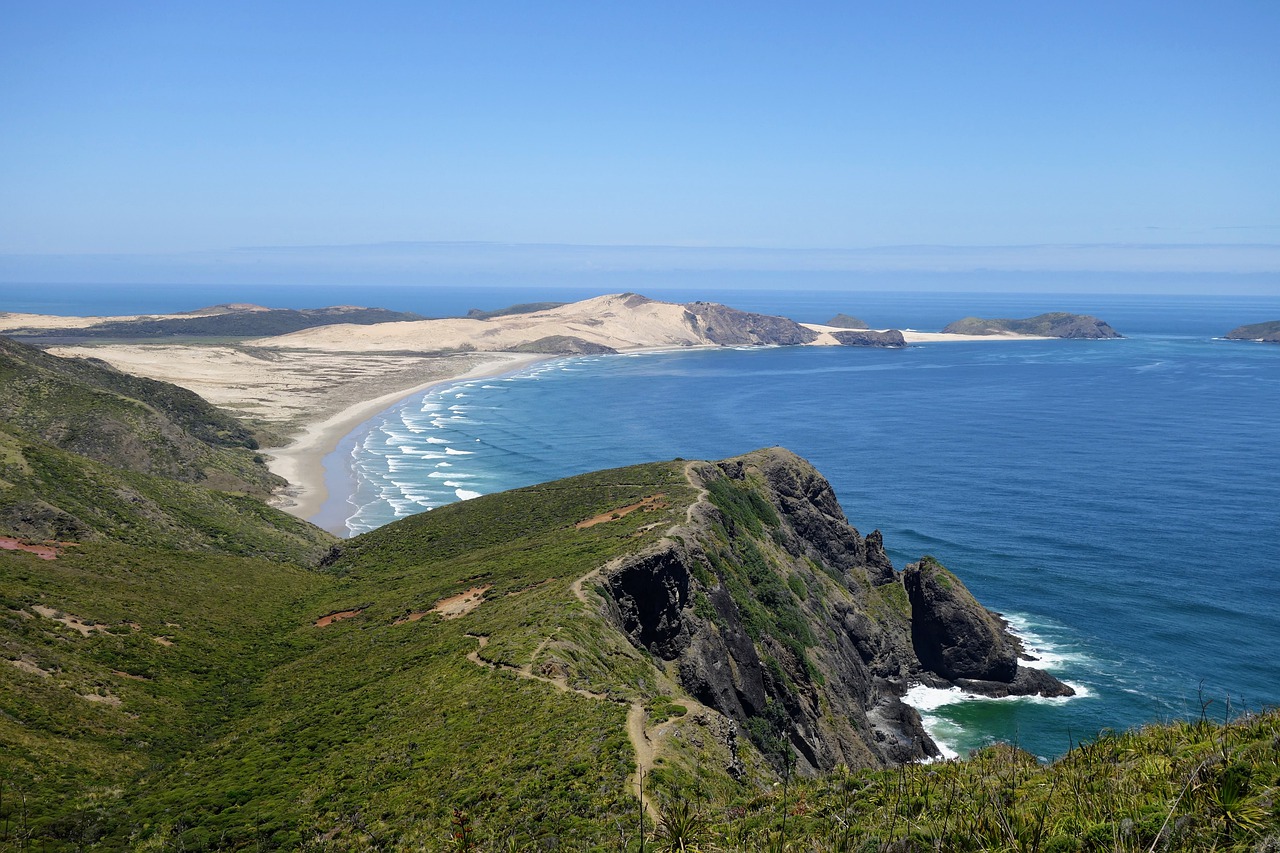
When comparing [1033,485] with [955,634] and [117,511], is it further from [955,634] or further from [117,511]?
[117,511]

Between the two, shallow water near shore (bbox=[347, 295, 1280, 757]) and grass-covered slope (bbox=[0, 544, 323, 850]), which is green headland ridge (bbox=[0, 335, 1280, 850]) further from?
shallow water near shore (bbox=[347, 295, 1280, 757])

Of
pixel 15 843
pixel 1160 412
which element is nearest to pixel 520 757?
pixel 15 843

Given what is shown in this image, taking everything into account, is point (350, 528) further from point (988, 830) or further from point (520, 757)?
point (988, 830)

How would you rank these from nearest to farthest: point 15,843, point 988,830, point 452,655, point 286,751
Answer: point 988,830, point 15,843, point 286,751, point 452,655

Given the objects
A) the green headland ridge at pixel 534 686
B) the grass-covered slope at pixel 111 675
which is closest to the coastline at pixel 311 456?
the green headland ridge at pixel 534 686

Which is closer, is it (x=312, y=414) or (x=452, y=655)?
(x=452, y=655)

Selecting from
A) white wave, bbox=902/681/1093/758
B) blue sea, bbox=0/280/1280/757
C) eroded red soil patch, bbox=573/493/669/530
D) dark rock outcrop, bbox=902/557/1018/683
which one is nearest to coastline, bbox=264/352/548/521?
blue sea, bbox=0/280/1280/757

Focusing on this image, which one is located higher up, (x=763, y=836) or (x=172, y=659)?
(x=763, y=836)
